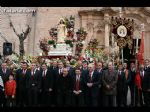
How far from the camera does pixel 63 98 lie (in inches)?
433

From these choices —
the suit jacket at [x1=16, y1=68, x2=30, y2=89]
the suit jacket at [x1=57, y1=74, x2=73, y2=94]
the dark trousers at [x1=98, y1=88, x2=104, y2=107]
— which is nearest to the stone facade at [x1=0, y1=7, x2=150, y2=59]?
the suit jacket at [x1=16, y1=68, x2=30, y2=89]

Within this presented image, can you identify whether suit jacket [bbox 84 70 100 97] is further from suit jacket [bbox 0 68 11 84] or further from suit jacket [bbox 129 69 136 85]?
suit jacket [bbox 0 68 11 84]

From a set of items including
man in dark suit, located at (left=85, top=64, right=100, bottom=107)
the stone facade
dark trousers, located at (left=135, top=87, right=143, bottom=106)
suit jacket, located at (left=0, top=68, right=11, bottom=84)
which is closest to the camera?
man in dark suit, located at (left=85, top=64, right=100, bottom=107)

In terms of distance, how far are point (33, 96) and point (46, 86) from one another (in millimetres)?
500

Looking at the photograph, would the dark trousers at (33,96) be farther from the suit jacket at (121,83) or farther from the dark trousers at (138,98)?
the dark trousers at (138,98)

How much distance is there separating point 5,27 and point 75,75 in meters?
17.1

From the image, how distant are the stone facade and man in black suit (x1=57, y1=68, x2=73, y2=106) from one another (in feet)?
48.6

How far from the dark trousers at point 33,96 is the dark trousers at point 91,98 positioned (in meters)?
1.47

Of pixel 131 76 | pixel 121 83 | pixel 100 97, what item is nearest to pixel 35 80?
pixel 100 97

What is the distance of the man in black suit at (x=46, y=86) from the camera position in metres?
11.0

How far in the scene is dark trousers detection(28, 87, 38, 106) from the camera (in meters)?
11.2

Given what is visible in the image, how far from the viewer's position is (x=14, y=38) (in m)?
26.6
